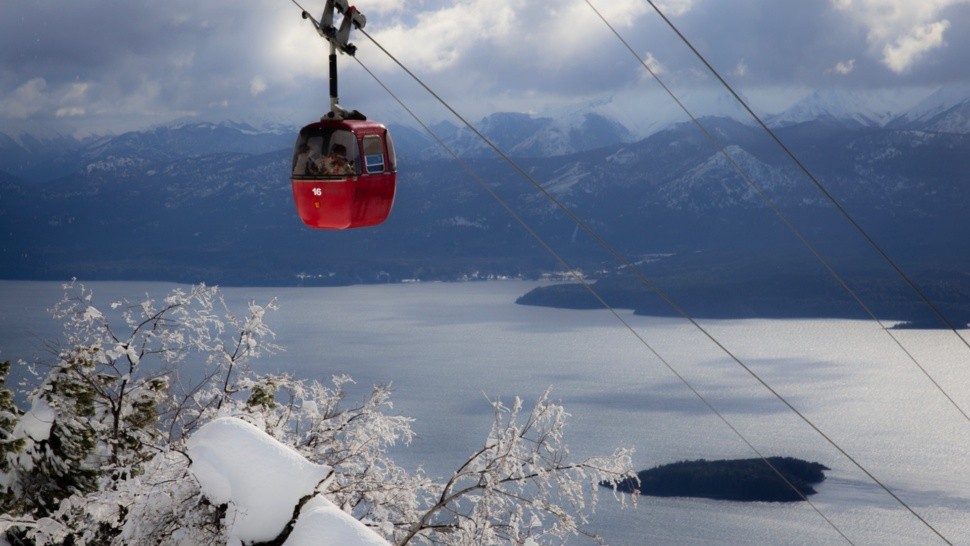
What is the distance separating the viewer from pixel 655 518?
45.2 metres

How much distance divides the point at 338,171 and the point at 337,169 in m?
0.02

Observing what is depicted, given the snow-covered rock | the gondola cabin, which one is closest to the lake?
the gondola cabin

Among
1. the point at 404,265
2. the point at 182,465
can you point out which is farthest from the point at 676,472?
the point at 404,265

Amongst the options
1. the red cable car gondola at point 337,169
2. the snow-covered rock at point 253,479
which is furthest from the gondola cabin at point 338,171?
the snow-covered rock at point 253,479

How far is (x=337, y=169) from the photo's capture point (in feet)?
23.3

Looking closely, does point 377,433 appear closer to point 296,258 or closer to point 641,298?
point 641,298

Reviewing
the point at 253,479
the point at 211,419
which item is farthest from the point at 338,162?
the point at 253,479

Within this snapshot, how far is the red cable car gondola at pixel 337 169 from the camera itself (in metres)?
7.09

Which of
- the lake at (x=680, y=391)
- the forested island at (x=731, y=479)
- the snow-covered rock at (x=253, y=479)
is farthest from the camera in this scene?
the forested island at (x=731, y=479)

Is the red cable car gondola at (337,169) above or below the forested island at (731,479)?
above

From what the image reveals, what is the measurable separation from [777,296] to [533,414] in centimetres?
13906

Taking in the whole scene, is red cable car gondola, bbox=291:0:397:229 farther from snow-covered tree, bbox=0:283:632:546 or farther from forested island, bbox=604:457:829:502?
forested island, bbox=604:457:829:502

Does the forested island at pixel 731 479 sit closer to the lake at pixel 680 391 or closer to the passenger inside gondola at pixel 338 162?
the lake at pixel 680 391

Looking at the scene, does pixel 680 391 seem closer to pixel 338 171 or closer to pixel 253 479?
pixel 338 171
